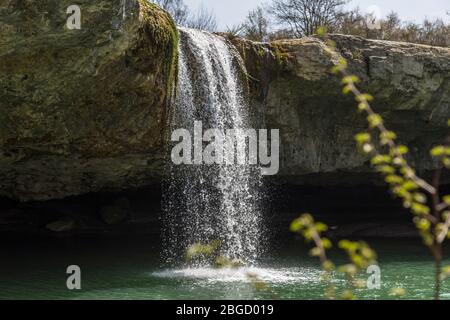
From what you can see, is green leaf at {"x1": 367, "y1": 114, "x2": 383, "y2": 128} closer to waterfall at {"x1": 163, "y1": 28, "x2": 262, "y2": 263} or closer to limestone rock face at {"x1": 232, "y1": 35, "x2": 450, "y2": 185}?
waterfall at {"x1": 163, "y1": 28, "x2": 262, "y2": 263}

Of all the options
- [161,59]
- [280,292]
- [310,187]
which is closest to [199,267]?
[280,292]

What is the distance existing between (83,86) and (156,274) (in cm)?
317

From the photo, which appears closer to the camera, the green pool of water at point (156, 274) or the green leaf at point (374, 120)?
the green leaf at point (374, 120)

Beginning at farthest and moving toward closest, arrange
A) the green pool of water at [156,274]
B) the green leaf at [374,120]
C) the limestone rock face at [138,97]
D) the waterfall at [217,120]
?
the waterfall at [217,120] → the limestone rock face at [138,97] → the green pool of water at [156,274] → the green leaf at [374,120]

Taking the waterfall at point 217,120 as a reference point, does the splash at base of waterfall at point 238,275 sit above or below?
below

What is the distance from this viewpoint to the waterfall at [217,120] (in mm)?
11016

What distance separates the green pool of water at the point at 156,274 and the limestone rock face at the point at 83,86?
185 centimetres

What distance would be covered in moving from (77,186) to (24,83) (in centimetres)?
509

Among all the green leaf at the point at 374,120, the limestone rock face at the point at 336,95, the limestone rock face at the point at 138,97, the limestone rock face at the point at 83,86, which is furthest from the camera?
the limestone rock face at the point at 336,95

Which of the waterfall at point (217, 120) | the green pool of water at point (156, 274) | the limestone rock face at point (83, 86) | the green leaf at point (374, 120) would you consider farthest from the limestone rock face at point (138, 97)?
the green leaf at point (374, 120)

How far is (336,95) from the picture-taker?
13336 mm

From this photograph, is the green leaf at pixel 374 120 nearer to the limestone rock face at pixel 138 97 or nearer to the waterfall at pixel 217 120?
the limestone rock face at pixel 138 97

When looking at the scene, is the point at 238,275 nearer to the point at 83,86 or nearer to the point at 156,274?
the point at 156,274

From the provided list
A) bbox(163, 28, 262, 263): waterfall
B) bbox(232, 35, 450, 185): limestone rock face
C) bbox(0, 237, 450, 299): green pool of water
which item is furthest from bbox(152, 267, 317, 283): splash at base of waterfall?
bbox(232, 35, 450, 185): limestone rock face
